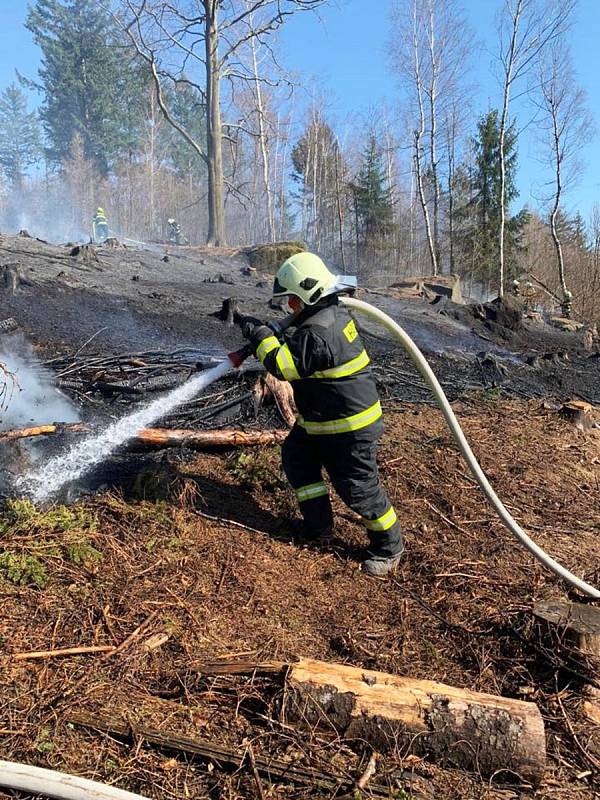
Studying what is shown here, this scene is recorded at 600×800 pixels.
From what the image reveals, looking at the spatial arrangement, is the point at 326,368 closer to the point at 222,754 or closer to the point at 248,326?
the point at 248,326

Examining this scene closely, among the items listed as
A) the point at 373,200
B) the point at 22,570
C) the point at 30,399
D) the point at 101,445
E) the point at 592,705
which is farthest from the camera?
the point at 373,200

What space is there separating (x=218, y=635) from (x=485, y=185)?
32.9m

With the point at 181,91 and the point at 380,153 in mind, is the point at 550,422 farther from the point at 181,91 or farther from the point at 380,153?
the point at 181,91

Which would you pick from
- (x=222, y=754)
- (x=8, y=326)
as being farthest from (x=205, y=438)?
(x=8, y=326)

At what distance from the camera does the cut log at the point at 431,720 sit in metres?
2.18

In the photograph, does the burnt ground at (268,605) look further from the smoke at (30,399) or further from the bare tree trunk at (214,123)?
the bare tree trunk at (214,123)

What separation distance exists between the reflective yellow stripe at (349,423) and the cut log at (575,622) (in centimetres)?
135

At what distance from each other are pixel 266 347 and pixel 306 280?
48cm

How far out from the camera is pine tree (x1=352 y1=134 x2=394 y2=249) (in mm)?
36844

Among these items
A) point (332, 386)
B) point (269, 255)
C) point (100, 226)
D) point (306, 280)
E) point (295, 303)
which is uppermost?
point (100, 226)

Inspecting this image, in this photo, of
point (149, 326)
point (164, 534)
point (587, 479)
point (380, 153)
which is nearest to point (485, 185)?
point (380, 153)

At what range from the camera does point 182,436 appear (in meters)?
4.56

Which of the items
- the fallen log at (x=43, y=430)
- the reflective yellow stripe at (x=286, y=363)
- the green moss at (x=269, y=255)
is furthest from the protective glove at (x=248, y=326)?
the green moss at (x=269, y=255)

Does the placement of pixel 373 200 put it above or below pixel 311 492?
above
